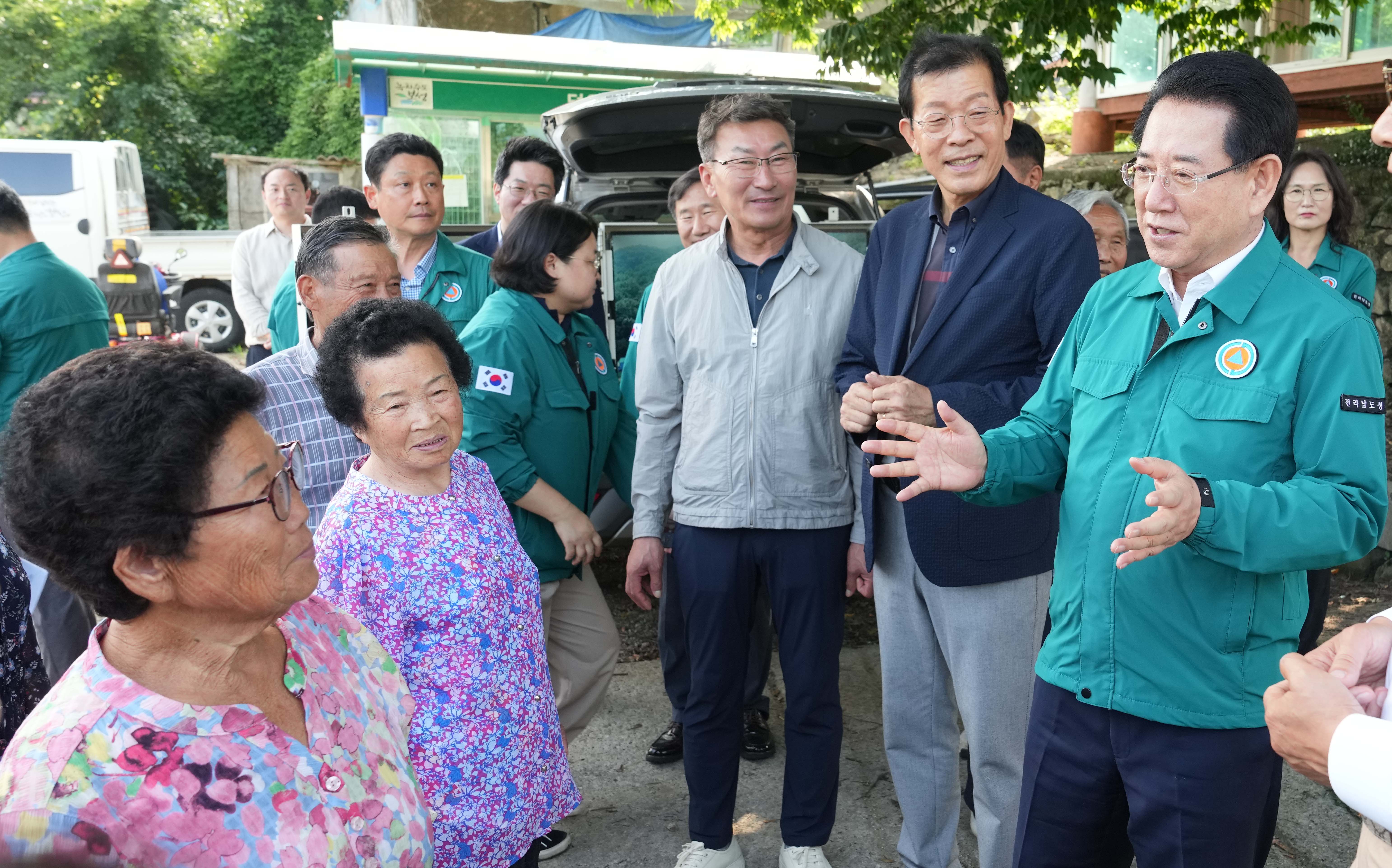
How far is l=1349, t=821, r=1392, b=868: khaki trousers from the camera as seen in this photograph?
1.32 meters

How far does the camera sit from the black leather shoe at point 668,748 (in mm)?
3699

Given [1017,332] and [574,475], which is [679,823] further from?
[1017,332]

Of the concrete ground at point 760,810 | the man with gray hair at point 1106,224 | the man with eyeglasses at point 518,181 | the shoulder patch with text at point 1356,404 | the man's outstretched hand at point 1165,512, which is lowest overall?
the concrete ground at point 760,810

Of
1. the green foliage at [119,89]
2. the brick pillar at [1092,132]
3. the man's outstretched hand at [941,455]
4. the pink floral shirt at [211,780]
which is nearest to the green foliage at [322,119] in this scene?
the green foliage at [119,89]

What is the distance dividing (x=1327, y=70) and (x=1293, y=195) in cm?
631

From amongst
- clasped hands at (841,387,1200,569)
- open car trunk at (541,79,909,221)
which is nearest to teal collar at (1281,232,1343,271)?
open car trunk at (541,79,909,221)

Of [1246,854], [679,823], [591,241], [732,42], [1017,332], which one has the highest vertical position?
[732,42]

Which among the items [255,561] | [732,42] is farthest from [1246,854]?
[732,42]

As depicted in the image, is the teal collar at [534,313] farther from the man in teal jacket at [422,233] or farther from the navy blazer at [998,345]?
the navy blazer at [998,345]

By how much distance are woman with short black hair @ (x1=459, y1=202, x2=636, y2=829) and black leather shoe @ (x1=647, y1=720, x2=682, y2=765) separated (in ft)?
1.47

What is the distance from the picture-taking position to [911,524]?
2547mm

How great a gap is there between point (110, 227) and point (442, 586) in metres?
13.4

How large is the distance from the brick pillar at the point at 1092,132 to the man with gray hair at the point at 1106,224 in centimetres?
739

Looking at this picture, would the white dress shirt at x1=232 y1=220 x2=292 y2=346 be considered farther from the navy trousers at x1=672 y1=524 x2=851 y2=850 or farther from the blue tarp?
the blue tarp
